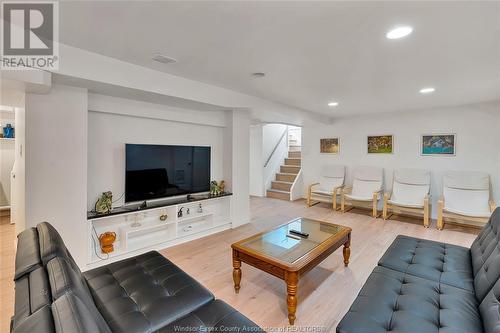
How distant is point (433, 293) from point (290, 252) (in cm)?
99

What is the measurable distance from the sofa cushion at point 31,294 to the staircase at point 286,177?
18.7 ft

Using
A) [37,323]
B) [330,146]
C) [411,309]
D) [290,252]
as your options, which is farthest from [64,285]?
[330,146]

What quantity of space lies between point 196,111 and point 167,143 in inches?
27.4

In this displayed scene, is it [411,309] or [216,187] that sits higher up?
[216,187]

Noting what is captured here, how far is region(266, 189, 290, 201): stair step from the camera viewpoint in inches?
256

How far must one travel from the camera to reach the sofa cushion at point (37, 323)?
0.73 meters

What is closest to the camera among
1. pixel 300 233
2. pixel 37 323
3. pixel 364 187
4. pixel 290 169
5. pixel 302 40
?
pixel 37 323

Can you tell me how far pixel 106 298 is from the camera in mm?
1452

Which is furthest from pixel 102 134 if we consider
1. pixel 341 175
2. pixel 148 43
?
pixel 341 175

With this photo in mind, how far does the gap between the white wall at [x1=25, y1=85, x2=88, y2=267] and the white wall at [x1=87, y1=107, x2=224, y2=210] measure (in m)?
0.26

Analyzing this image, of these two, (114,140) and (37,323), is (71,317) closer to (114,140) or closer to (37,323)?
(37,323)

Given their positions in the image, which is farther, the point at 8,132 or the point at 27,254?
the point at 8,132

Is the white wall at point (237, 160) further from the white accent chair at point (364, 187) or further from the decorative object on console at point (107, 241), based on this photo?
the white accent chair at point (364, 187)

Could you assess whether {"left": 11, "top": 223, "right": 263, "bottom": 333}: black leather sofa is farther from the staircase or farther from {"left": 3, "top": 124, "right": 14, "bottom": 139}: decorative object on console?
the staircase
